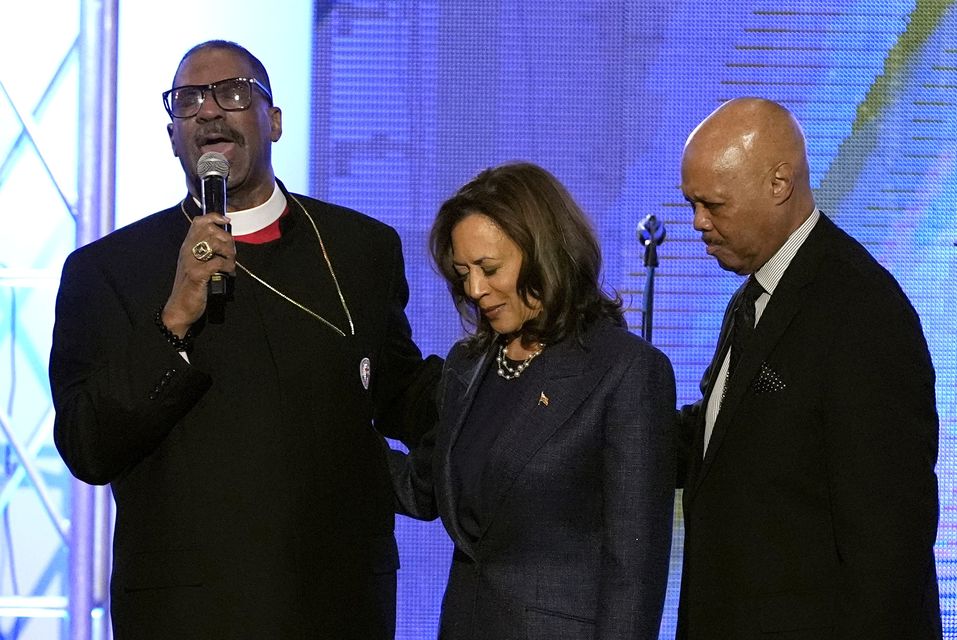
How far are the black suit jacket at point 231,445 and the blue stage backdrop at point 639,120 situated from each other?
2209mm

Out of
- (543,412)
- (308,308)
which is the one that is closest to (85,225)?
(308,308)

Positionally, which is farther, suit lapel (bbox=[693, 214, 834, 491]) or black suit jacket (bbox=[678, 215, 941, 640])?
suit lapel (bbox=[693, 214, 834, 491])

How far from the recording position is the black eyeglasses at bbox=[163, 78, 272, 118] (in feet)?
8.28

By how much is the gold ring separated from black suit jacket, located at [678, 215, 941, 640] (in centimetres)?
101

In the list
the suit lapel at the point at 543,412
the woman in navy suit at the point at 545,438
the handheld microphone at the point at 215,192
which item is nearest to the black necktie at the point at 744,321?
the woman in navy suit at the point at 545,438

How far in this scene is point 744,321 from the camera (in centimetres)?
234

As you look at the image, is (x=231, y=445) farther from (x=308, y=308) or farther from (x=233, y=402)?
(x=308, y=308)

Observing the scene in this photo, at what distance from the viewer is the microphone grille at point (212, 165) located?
2.33 metres

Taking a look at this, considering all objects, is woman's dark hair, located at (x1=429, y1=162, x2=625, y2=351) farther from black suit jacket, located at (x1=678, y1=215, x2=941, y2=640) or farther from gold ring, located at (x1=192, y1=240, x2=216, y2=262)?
gold ring, located at (x1=192, y1=240, x2=216, y2=262)

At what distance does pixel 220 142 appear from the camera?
8.29ft

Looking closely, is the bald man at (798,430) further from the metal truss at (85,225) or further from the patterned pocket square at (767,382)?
the metal truss at (85,225)

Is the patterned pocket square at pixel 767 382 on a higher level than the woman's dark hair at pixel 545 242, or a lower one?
lower

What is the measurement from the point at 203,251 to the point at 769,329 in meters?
1.07

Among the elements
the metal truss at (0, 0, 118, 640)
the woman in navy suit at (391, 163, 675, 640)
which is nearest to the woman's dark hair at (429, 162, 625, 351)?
the woman in navy suit at (391, 163, 675, 640)
